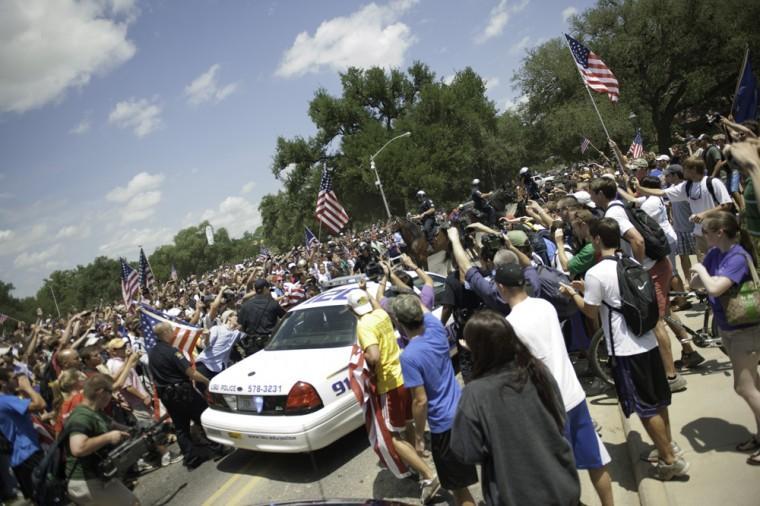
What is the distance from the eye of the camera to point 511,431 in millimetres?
2002

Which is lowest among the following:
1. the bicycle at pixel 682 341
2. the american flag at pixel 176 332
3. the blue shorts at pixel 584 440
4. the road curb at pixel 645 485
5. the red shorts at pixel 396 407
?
the road curb at pixel 645 485

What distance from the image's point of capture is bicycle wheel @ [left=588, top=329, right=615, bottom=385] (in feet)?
15.4

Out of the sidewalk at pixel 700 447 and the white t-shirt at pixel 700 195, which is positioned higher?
the white t-shirt at pixel 700 195

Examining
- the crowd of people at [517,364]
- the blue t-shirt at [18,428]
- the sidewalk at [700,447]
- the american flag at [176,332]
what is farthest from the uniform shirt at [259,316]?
the sidewalk at [700,447]

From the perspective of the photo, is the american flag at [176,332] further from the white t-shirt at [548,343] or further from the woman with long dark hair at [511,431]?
the woman with long dark hair at [511,431]

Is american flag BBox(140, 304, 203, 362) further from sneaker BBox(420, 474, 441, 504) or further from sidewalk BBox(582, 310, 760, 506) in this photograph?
sidewalk BBox(582, 310, 760, 506)

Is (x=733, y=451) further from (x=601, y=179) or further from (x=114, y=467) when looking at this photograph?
(x=114, y=467)

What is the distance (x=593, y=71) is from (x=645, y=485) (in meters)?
10.7

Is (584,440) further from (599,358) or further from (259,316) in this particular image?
(259,316)

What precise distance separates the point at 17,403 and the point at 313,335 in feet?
10.2

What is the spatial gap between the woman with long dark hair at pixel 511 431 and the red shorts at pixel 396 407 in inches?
65.4

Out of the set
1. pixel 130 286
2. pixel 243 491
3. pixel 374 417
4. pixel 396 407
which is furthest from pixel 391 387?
pixel 130 286

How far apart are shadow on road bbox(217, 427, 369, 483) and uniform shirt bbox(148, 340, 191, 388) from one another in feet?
3.84

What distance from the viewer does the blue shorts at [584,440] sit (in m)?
2.71
